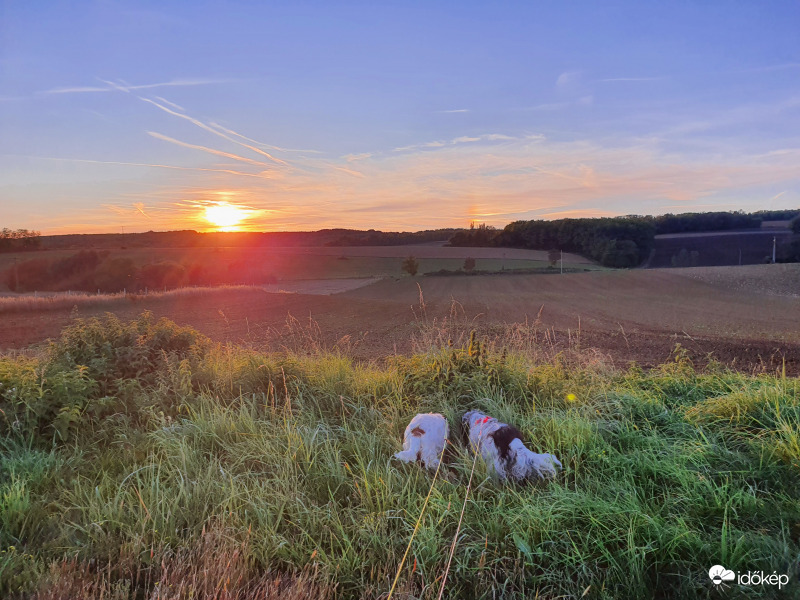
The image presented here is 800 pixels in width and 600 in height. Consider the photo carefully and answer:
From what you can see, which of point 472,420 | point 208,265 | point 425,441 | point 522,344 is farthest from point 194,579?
point 208,265

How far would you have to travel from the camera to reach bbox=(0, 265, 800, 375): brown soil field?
1061 cm

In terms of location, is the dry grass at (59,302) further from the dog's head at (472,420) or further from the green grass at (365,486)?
the dog's head at (472,420)

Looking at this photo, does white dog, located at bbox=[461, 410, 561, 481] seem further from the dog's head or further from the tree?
the tree

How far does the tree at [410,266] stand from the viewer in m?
50.8

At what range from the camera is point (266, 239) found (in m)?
72.9

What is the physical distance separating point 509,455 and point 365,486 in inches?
39.9

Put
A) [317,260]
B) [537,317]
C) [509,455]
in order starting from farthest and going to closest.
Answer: [317,260]
[537,317]
[509,455]

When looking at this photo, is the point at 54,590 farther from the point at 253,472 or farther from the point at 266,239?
the point at 266,239

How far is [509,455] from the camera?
10.2 ft

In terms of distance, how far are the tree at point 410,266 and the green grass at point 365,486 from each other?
151 feet

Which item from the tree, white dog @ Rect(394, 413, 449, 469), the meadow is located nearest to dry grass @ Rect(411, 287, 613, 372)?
white dog @ Rect(394, 413, 449, 469)

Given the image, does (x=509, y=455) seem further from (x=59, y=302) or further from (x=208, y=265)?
(x=208, y=265)

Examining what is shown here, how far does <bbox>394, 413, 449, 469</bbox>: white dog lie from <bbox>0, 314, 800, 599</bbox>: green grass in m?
0.10

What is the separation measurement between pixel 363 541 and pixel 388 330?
1353cm
